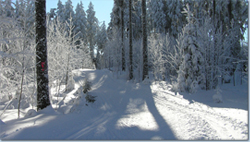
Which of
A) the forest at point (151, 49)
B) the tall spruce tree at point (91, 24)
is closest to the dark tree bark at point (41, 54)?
the forest at point (151, 49)

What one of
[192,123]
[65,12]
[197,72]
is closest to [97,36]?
[65,12]

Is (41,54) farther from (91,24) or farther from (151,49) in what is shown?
(91,24)

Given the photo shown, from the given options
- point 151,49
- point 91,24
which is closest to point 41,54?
point 151,49

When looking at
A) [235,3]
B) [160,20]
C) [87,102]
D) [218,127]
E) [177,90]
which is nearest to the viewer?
[218,127]

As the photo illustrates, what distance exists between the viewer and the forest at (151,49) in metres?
6.82

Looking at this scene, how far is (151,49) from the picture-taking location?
665 inches

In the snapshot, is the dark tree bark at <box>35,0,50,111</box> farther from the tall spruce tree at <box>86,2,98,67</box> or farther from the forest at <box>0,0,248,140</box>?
the tall spruce tree at <box>86,2,98,67</box>

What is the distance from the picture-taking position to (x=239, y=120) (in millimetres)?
4230

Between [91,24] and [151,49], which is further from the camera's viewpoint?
[91,24]

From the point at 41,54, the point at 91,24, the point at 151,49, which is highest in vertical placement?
the point at 91,24

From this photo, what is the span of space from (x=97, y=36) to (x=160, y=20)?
71.2 ft

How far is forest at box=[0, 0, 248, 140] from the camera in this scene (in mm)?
6816

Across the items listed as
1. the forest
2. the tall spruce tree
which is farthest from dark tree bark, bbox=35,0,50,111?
the tall spruce tree

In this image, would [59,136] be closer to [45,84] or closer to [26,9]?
[45,84]
